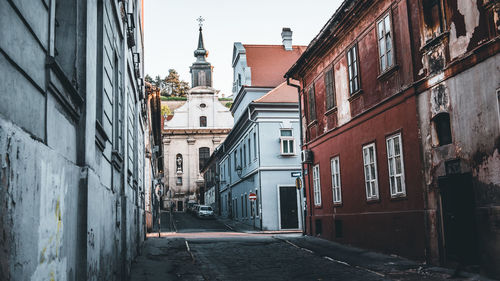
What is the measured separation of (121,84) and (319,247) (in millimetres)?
9330

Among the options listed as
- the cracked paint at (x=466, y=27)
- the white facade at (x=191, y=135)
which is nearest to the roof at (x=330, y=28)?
the cracked paint at (x=466, y=27)

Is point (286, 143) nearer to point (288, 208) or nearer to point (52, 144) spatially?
point (288, 208)

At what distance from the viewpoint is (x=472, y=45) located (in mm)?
9398

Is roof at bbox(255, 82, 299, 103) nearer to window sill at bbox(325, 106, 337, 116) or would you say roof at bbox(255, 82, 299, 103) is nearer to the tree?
window sill at bbox(325, 106, 337, 116)

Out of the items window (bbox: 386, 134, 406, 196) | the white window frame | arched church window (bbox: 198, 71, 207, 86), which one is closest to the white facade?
arched church window (bbox: 198, 71, 207, 86)

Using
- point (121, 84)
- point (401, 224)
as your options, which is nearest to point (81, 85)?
point (121, 84)

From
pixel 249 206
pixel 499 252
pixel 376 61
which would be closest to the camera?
pixel 499 252

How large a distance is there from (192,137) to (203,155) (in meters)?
2.99

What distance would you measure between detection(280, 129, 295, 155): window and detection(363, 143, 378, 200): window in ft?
53.7

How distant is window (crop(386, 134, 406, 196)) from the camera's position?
12438 mm

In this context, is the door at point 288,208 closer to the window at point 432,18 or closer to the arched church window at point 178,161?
the window at point 432,18

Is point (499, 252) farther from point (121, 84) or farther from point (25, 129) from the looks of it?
point (25, 129)

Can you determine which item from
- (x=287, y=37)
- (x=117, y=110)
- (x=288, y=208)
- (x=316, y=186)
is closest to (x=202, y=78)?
(x=287, y=37)

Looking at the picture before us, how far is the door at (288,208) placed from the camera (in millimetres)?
30578
